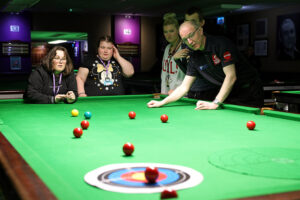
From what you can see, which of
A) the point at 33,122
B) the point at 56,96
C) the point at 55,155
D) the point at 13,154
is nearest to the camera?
the point at 13,154

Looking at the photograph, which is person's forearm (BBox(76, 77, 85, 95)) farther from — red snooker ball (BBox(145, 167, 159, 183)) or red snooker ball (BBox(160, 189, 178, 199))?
red snooker ball (BBox(160, 189, 178, 199))

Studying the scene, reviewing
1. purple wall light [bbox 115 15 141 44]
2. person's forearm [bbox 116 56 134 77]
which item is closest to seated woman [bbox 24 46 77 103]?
person's forearm [bbox 116 56 134 77]

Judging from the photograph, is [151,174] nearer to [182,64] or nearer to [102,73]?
[182,64]

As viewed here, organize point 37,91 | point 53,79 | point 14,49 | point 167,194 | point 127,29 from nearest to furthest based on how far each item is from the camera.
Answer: point 167,194 < point 37,91 < point 53,79 < point 14,49 < point 127,29

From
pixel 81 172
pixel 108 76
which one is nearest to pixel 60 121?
pixel 81 172

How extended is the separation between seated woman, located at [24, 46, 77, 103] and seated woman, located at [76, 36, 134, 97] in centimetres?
38

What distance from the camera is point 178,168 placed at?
1639mm

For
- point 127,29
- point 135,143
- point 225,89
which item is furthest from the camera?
point 127,29

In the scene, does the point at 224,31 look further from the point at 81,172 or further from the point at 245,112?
the point at 81,172

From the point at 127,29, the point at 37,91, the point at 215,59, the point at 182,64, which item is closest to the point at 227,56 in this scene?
the point at 215,59

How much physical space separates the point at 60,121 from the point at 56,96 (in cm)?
127

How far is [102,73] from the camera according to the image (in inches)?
196

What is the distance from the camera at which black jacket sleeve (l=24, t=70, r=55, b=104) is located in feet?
13.9

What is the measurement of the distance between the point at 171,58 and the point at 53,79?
4.48 ft
